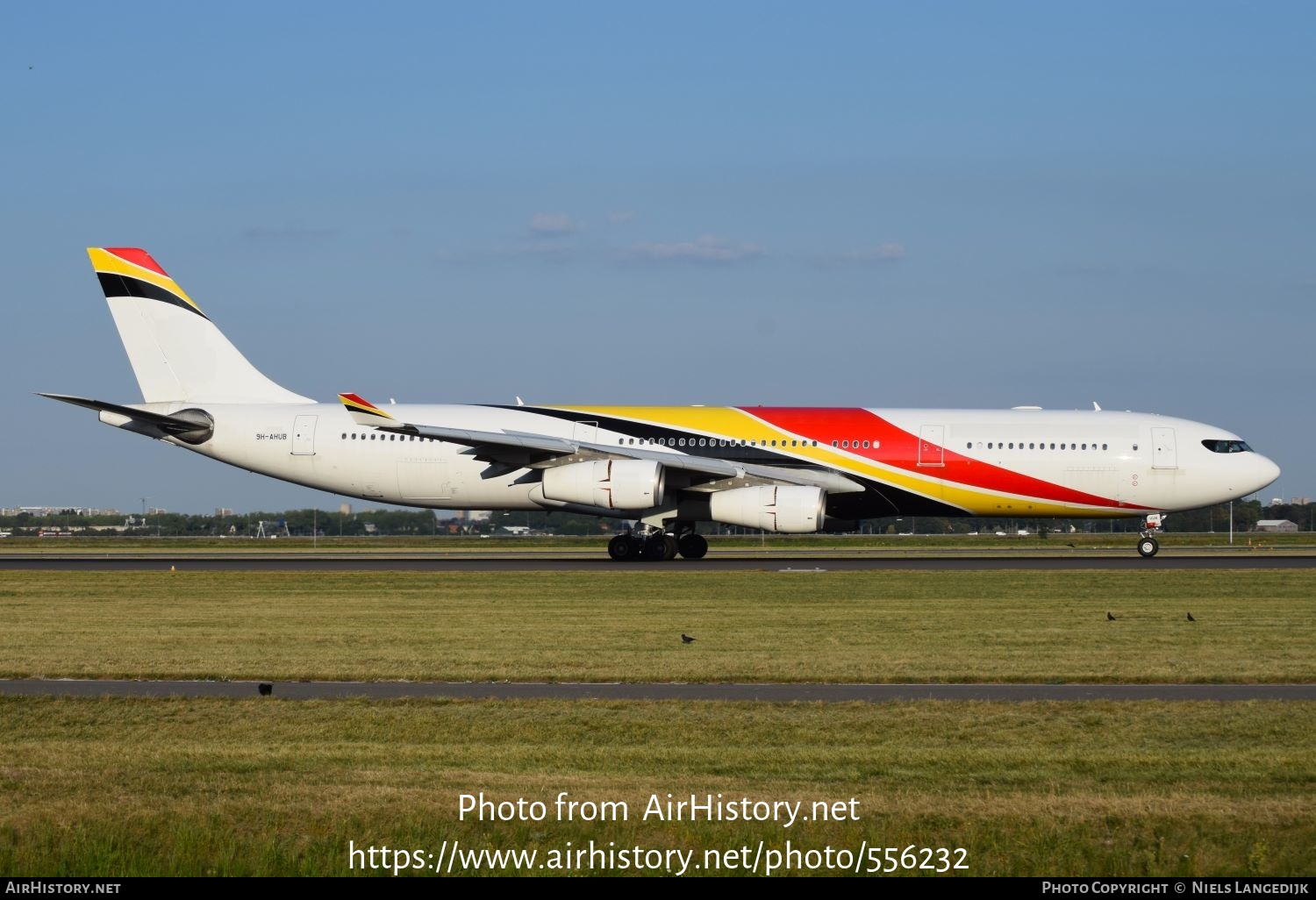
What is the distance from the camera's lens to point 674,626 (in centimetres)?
2136

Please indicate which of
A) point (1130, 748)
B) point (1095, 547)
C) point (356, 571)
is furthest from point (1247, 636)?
point (1095, 547)

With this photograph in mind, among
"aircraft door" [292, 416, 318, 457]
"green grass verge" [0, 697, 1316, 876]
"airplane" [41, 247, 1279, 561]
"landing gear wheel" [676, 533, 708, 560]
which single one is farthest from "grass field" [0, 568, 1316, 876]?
"aircraft door" [292, 416, 318, 457]

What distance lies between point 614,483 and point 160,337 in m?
14.3

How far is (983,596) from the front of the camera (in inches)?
1042

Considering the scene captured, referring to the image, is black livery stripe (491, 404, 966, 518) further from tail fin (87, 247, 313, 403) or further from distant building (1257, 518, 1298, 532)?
distant building (1257, 518, 1298, 532)

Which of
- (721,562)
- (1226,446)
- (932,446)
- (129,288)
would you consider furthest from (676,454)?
(129,288)

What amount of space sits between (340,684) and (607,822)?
716cm

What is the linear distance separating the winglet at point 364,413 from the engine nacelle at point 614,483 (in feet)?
15.5

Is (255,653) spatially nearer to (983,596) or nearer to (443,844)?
(443,844)

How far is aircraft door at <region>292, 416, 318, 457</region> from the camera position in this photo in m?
40.3

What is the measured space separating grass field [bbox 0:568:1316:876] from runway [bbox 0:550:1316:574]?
470 inches

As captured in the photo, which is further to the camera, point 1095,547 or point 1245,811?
point 1095,547

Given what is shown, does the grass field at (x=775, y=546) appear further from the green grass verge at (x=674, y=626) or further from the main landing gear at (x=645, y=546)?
the green grass verge at (x=674, y=626)

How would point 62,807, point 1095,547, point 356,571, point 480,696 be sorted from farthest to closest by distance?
point 1095,547, point 356,571, point 480,696, point 62,807
